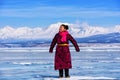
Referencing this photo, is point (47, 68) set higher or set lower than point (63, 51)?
lower

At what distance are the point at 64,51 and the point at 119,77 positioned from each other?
1279 mm

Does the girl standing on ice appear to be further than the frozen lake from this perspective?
No

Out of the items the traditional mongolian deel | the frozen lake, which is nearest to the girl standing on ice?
the traditional mongolian deel

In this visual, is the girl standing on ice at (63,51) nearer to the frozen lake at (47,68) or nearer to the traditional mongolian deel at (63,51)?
the traditional mongolian deel at (63,51)

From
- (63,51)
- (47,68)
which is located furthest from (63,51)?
(47,68)

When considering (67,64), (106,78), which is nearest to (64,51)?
(67,64)

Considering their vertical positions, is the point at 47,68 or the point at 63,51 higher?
the point at 63,51

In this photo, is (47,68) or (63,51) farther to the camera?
(47,68)

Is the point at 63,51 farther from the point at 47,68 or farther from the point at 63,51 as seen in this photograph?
the point at 47,68

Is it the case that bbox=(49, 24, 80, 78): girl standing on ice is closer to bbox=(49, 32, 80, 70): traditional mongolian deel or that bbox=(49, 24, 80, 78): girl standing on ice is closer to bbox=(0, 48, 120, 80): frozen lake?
bbox=(49, 32, 80, 70): traditional mongolian deel

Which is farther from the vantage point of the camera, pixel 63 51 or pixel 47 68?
pixel 47 68

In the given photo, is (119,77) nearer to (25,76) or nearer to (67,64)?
(67,64)

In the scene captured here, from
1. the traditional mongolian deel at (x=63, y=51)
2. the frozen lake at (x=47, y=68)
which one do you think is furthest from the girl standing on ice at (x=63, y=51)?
the frozen lake at (x=47, y=68)

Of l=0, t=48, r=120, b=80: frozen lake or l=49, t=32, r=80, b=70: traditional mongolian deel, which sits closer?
l=49, t=32, r=80, b=70: traditional mongolian deel
